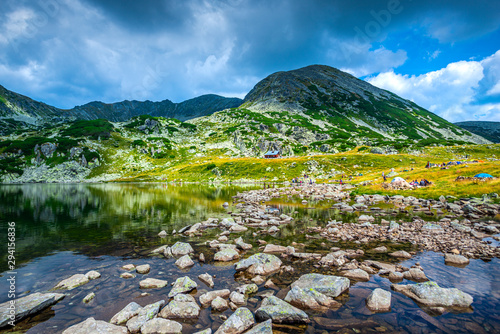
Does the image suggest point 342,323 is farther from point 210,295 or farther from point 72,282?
point 72,282

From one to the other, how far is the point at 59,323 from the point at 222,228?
15760 millimetres

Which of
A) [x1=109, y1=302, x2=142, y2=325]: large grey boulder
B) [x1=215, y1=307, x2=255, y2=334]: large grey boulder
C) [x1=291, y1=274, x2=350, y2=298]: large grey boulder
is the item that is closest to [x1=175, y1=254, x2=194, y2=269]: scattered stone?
[x1=109, y1=302, x2=142, y2=325]: large grey boulder

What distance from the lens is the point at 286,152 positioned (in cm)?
16788

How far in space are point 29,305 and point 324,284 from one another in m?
12.9

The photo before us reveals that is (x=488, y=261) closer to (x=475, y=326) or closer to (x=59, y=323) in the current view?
(x=475, y=326)

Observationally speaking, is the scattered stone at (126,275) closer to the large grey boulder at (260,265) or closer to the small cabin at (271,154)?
the large grey boulder at (260,265)

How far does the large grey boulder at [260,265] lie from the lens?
12430 millimetres

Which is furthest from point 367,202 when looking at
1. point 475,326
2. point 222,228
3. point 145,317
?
point 145,317

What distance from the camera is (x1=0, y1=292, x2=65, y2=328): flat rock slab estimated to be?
822 centimetres

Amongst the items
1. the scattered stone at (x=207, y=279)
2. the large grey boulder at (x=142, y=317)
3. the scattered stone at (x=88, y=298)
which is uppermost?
the large grey boulder at (x=142, y=317)

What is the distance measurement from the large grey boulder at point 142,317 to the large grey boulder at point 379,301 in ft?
29.1

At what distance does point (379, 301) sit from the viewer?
8953mm

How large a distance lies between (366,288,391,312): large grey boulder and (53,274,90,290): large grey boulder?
1428cm

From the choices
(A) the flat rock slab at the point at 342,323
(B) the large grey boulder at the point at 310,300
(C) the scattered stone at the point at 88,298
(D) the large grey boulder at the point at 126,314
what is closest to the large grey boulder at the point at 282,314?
(A) the flat rock slab at the point at 342,323
